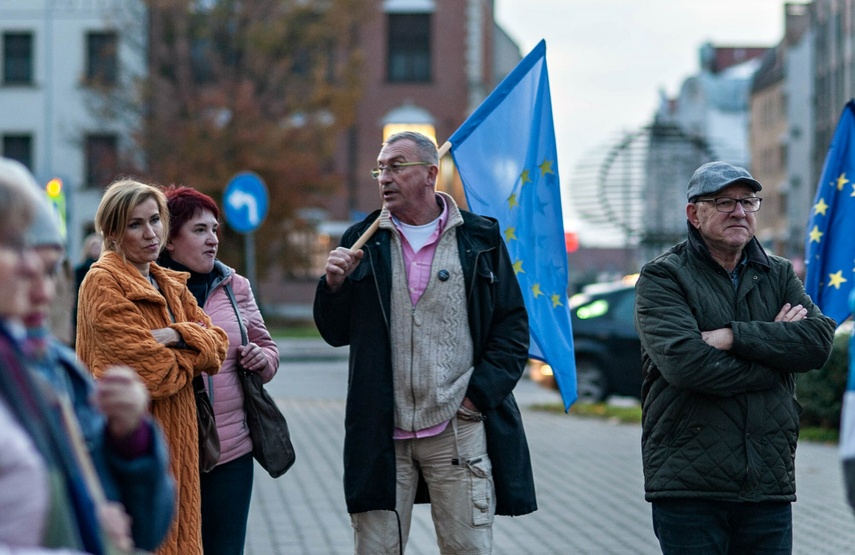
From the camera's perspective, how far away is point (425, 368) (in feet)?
16.7

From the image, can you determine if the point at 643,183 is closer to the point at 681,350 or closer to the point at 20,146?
the point at 681,350

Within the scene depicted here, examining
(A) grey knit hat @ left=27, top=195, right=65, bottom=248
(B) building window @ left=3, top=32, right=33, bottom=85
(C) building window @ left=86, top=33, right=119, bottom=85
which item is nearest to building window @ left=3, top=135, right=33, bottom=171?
(B) building window @ left=3, top=32, right=33, bottom=85

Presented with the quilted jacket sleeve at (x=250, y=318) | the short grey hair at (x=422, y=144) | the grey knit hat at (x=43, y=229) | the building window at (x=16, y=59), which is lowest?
the quilted jacket sleeve at (x=250, y=318)

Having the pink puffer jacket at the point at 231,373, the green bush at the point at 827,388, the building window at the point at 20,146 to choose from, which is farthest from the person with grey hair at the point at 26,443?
the building window at the point at 20,146

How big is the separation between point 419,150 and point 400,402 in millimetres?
953

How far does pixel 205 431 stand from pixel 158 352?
Answer: 1.59ft

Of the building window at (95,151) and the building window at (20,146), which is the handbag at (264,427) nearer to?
the building window at (95,151)

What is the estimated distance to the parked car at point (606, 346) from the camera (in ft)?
52.1

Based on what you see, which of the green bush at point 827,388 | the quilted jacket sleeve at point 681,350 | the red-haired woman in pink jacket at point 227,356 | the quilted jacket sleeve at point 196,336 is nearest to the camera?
the quilted jacket sleeve at point 681,350

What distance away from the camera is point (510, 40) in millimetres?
60312

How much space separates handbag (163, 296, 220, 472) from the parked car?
35.3 ft

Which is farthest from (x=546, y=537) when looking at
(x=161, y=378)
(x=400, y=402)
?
(x=161, y=378)

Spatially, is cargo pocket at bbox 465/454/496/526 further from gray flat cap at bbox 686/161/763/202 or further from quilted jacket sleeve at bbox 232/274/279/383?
gray flat cap at bbox 686/161/763/202

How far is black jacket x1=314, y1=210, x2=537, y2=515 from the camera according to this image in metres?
5.07
